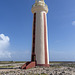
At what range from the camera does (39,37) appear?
93.5 ft

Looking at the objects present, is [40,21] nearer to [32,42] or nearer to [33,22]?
[33,22]

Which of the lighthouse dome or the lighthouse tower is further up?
the lighthouse dome

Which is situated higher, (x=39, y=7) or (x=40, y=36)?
(x=39, y=7)

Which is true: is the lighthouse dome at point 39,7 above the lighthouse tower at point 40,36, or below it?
above

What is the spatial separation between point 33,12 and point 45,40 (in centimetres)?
941

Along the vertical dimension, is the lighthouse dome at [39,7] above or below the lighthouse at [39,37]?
above

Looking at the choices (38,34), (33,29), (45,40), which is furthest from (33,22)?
(45,40)

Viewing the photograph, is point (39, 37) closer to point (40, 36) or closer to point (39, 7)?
point (40, 36)

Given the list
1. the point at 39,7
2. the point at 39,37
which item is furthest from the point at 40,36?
the point at 39,7

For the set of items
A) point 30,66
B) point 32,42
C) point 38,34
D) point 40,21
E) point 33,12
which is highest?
point 33,12

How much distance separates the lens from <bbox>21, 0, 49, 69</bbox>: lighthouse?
27.7 meters

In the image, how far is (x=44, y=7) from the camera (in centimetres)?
3030

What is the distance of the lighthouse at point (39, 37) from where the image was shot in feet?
90.8

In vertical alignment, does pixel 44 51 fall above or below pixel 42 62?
above
